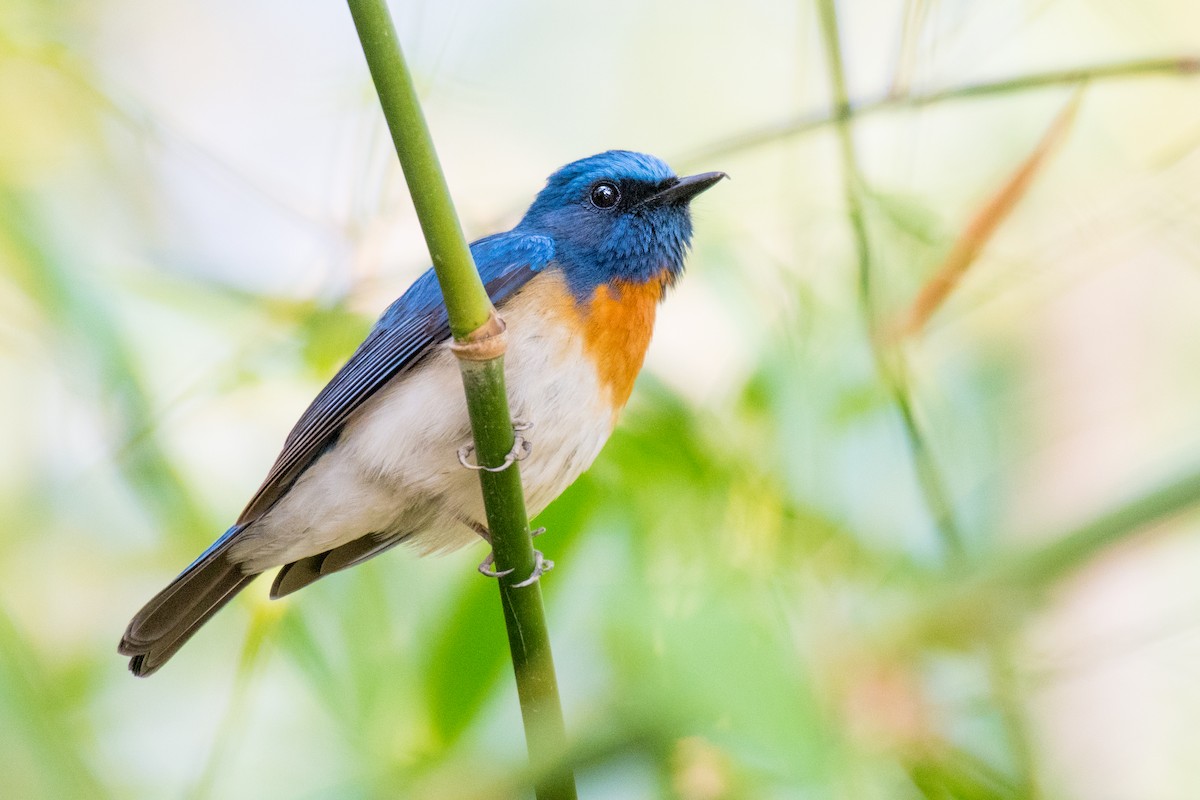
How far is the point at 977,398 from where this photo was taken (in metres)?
2.11

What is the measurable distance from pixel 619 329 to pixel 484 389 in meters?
1.05

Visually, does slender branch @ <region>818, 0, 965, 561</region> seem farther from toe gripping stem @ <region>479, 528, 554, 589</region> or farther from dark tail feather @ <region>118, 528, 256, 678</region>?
dark tail feather @ <region>118, 528, 256, 678</region>

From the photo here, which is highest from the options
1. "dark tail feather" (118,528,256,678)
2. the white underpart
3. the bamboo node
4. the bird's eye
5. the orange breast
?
the bird's eye

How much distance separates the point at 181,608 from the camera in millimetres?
2539

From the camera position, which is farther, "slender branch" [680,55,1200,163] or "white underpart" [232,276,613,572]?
"white underpart" [232,276,613,572]

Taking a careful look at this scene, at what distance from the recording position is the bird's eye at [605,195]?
281 cm

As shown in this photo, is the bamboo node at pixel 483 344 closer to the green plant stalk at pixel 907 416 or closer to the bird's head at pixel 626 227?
the green plant stalk at pixel 907 416

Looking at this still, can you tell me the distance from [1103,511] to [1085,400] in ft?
2.41

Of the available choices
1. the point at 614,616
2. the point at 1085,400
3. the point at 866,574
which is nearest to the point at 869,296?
the point at 1085,400

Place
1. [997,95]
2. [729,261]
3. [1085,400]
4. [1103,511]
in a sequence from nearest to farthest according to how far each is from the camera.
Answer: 1. [1103,511]
2. [1085,400]
3. [997,95]
4. [729,261]

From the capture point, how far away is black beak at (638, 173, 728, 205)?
254 centimetres

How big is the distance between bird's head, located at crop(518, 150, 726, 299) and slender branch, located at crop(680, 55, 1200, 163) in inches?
4.5

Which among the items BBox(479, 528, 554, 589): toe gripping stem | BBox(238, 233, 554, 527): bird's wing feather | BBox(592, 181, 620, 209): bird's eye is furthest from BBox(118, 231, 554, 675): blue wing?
BBox(479, 528, 554, 589): toe gripping stem

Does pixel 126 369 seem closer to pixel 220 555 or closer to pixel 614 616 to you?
pixel 220 555
